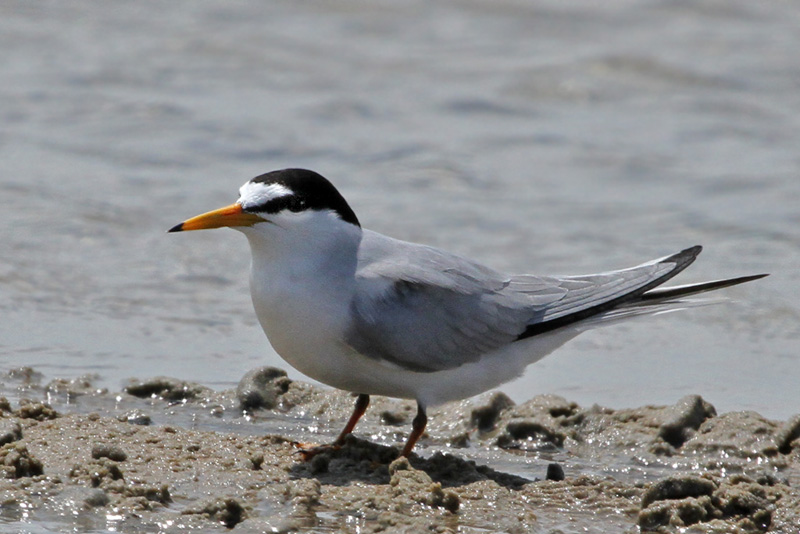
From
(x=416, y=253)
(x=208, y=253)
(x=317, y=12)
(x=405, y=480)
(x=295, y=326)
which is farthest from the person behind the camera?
(x=317, y=12)

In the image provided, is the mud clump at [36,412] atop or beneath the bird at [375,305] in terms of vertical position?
beneath

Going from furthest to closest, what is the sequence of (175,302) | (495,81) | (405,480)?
1. (495,81)
2. (175,302)
3. (405,480)

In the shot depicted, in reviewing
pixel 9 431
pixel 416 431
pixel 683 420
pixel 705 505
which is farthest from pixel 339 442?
pixel 683 420

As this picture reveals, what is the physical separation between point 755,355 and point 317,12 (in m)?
8.12

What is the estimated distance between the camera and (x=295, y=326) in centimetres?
486

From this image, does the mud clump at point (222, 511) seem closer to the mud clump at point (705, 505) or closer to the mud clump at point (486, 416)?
the mud clump at point (705, 505)

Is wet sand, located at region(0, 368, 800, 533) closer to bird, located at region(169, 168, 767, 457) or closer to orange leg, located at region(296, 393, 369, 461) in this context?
orange leg, located at region(296, 393, 369, 461)

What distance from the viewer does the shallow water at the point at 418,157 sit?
7180 mm

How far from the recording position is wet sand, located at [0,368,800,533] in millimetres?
4238

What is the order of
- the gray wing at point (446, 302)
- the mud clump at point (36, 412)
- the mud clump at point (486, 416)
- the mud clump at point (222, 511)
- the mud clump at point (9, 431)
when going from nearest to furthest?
the mud clump at point (222, 511) < the mud clump at point (9, 431) < the gray wing at point (446, 302) < the mud clump at point (36, 412) < the mud clump at point (486, 416)

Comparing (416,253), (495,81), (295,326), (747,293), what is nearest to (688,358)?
(747,293)

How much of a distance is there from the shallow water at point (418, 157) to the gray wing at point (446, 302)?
46.1 inches

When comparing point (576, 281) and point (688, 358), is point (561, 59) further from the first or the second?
point (576, 281)

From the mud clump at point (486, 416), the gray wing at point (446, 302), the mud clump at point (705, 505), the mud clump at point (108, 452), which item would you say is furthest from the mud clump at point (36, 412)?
the mud clump at point (705, 505)
